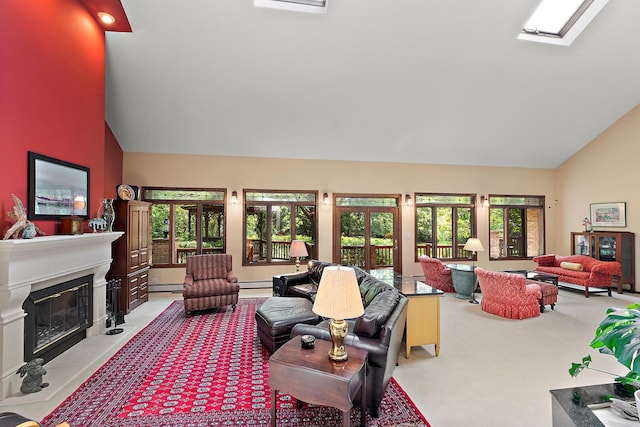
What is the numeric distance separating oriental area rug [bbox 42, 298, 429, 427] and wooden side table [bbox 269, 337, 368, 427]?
36 cm

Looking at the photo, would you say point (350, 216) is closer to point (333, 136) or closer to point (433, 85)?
point (333, 136)

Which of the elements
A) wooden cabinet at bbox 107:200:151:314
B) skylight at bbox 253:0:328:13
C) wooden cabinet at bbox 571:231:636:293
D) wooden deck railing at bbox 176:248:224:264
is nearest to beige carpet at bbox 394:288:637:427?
wooden cabinet at bbox 571:231:636:293

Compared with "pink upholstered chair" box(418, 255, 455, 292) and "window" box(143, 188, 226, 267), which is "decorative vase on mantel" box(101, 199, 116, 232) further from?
"pink upholstered chair" box(418, 255, 455, 292)

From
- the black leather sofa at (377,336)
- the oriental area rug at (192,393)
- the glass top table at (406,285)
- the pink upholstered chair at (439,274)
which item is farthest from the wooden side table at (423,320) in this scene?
the pink upholstered chair at (439,274)

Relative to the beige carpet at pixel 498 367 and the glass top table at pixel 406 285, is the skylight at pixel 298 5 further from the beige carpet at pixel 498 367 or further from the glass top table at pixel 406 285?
the beige carpet at pixel 498 367

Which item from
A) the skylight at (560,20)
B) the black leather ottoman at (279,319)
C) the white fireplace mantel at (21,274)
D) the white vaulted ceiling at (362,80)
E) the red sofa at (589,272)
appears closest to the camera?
the white fireplace mantel at (21,274)

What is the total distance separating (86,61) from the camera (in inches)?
157

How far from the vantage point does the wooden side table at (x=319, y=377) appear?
1893 mm

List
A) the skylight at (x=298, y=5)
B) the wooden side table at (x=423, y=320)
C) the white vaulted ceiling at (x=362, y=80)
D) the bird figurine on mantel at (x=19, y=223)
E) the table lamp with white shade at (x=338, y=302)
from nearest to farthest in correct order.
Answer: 1. the table lamp with white shade at (x=338, y=302)
2. the bird figurine on mantel at (x=19, y=223)
3. the wooden side table at (x=423, y=320)
4. the skylight at (x=298, y=5)
5. the white vaulted ceiling at (x=362, y=80)

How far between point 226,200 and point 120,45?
3.44 metres

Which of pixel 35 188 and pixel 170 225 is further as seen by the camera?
pixel 170 225

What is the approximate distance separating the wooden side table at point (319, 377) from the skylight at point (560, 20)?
5.57 meters

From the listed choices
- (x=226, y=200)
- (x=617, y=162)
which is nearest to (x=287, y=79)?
(x=226, y=200)

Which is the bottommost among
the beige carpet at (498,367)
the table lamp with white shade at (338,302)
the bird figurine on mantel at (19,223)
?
the beige carpet at (498,367)
